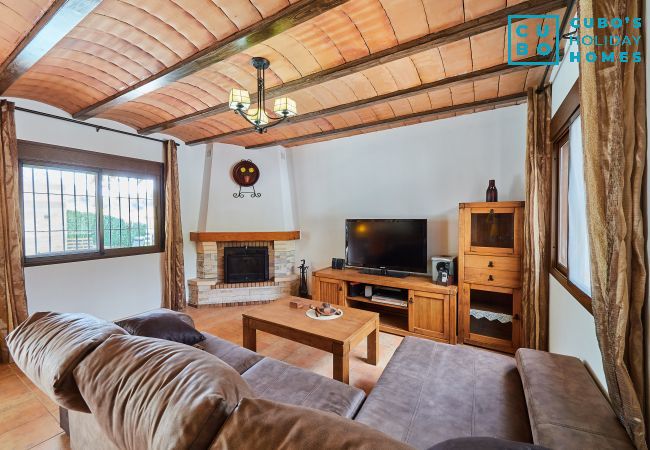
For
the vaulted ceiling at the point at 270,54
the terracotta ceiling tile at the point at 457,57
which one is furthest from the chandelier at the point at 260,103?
the terracotta ceiling tile at the point at 457,57

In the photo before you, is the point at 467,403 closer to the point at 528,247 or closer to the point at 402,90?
the point at 528,247

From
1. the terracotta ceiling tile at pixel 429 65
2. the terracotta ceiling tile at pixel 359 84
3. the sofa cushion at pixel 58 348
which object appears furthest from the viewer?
the terracotta ceiling tile at pixel 359 84

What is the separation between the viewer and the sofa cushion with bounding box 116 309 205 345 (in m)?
1.76

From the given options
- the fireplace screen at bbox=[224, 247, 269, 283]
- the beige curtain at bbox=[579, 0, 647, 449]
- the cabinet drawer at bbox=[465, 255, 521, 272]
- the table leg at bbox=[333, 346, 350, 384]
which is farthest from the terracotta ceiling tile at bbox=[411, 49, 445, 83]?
the fireplace screen at bbox=[224, 247, 269, 283]

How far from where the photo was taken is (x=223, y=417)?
693 mm

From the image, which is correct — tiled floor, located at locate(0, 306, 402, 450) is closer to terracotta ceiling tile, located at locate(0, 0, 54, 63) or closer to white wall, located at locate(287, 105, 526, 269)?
white wall, located at locate(287, 105, 526, 269)

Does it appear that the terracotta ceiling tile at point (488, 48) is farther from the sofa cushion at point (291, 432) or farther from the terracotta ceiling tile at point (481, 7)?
the sofa cushion at point (291, 432)

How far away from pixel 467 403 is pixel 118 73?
3.43 m

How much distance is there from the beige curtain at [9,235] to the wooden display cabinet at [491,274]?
14.4 ft

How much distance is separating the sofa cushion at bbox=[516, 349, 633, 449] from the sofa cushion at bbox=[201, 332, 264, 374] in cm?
143

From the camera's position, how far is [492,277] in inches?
107

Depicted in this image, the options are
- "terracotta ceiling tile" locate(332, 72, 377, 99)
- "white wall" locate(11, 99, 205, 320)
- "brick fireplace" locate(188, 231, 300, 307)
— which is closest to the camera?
"terracotta ceiling tile" locate(332, 72, 377, 99)

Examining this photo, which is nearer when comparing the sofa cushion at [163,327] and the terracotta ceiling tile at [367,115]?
the sofa cushion at [163,327]

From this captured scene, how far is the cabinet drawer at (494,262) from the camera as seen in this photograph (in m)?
2.62
